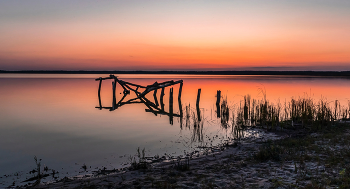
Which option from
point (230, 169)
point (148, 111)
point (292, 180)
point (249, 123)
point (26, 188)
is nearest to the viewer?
point (292, 180)

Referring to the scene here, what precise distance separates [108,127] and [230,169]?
1127cm

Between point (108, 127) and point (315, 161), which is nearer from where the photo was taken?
point (315, 161)

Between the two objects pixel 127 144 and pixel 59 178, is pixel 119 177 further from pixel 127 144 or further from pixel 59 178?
pixel 127 144

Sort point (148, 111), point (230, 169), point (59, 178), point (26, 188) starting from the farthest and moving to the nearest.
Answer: point (148, 111)
point (59, 178)
point (230, 169)
point (26, 188)

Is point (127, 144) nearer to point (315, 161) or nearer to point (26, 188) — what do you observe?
point (26, 188)

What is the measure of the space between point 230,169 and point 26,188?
18.9 feet

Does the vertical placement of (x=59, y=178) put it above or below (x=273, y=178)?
below

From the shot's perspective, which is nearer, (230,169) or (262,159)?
(230,169)

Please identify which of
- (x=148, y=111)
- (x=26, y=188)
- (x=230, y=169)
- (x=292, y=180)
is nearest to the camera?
(x=292, y=180)

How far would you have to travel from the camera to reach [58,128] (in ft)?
53.5

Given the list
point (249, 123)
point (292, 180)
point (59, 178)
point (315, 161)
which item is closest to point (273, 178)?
point (292, 180)

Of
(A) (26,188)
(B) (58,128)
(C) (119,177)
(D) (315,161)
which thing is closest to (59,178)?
(A) (26,188)

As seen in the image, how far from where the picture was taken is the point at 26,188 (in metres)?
6.89

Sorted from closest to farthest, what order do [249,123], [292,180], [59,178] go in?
1. [292,180]
2. [59,178]
3. [249,123]
